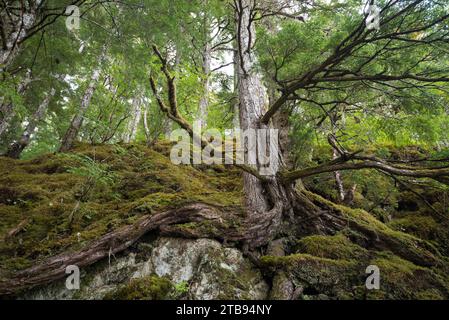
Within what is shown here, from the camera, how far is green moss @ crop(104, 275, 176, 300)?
276 cm

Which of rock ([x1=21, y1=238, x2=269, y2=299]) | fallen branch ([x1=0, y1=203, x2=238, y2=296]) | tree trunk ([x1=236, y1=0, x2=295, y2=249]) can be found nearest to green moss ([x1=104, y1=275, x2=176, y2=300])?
rock ([x1=21, y1=238, x2=269, y2=299])

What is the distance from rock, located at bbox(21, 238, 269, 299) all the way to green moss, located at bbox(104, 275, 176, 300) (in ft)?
0.47

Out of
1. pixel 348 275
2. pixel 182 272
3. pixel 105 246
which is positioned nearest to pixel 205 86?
pixel 105 246

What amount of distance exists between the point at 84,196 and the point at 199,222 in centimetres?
237

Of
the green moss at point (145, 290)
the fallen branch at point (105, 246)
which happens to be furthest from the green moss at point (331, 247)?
the green moss at point (145, 290)

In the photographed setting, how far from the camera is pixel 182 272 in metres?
3.21

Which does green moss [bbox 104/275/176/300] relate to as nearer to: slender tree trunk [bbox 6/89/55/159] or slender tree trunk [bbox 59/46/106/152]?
slender tree trunk [bbox 59/46/106/152]

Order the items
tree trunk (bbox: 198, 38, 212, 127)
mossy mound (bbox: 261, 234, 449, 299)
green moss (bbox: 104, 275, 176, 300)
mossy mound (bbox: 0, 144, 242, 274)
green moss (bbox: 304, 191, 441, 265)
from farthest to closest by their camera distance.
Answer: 1. tree trunk (bbox: 198, 38, 212, 127)
2. green moss (bbox: 304, 191, 441, 265)
3. mossy mound (bbox: 0, 144, 242, 274)
4. mossy mound (bbox: 261, 234, 449, 299)
5. green moss (bbox: 104, 275, 176, 300)

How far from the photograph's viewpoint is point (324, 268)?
10.6 ft

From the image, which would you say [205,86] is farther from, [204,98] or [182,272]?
[182,272]

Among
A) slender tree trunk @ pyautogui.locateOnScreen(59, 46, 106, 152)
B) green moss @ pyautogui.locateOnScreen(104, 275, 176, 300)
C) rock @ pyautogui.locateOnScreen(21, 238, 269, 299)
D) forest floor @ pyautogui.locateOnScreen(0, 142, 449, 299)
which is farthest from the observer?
slender tree trunk @ pyautogui.locateOnScreen(59, 46, 106, 152)

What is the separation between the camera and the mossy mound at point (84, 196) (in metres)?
3.39

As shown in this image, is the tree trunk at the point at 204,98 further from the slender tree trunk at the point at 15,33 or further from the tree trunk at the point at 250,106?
the slender tree trunk at the point at 15,33
